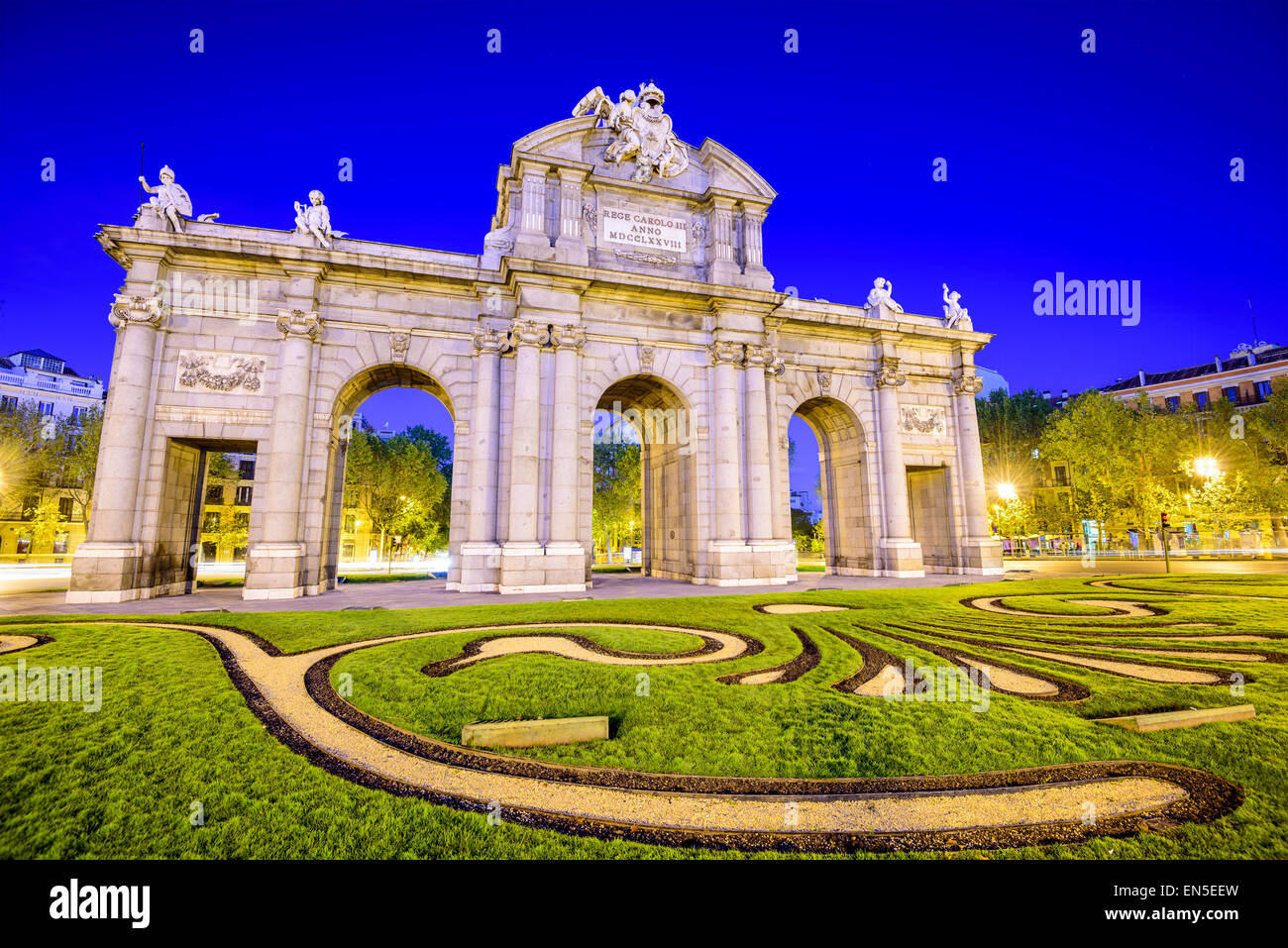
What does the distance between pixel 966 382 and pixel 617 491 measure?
26.1 m

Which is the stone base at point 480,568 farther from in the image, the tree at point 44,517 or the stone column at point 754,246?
the tree at point 44,517

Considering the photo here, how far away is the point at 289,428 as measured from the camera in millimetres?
18000

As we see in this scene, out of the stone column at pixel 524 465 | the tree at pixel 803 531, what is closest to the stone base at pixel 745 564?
the stone column at pixel 524 465

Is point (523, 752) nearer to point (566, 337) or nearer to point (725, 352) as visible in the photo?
Result: point (566, 337)

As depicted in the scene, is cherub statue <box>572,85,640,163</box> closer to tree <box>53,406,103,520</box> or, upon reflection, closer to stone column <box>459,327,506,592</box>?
stone column <box>459,327,506,592</box>

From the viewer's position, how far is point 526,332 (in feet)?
63.5

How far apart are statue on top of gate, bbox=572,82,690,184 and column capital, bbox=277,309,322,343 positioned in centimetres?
1263

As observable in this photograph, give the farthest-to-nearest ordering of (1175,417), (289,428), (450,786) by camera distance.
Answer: (1175,417) → (289,428) → (450,786)

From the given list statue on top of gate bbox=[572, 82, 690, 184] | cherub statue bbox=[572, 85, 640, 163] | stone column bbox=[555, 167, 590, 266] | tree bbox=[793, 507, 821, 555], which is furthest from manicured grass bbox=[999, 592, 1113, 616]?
tree bbox=[793, 507, 821, 555]

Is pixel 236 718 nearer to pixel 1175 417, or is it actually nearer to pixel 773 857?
pixel 773 857

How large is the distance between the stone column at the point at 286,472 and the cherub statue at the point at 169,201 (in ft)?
15.1

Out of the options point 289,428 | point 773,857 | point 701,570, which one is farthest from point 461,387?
point 773,857

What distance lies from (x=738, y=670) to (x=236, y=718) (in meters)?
6.32

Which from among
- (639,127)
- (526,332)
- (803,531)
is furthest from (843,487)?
(803,531)
